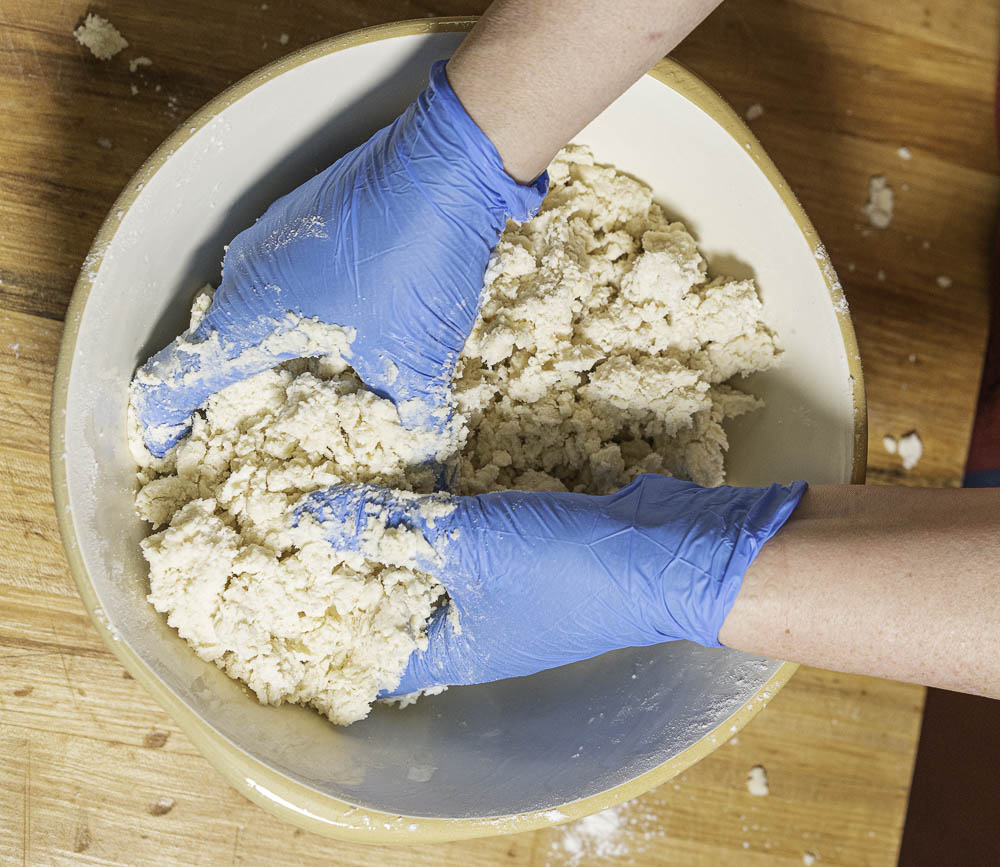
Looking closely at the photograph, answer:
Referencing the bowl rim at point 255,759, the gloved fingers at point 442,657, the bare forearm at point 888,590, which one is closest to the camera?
the bare forearm at point 888,590

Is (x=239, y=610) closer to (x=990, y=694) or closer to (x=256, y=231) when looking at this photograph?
(x=256, y=231)

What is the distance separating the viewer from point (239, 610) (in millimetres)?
813

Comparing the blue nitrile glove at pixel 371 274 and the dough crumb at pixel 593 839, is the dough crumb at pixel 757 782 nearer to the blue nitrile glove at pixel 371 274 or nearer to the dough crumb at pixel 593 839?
the dough crumb at pixel 593 839

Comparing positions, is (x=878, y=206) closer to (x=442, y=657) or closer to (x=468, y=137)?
(x=468, y=137)

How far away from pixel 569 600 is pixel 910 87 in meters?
0.96

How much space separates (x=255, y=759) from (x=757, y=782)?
2.45 feet

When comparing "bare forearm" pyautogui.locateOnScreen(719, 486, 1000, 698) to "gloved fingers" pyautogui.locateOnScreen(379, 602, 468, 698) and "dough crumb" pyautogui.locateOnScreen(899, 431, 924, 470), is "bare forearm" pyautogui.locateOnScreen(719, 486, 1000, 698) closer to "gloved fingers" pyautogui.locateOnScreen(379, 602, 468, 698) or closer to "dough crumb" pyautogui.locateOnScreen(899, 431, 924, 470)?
"gloved fingers" pyautogui.locateOnScreen(379, 602, 468, 698)

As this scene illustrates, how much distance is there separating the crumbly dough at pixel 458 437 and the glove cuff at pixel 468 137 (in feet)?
0.30

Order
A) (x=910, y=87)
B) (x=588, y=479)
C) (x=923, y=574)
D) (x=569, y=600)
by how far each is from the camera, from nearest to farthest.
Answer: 1. (x=923, y=574)
2. (x=569, y=600)
3. (x=588, y=479)
4. (x=910, y=87)

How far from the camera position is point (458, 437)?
2.91 feet

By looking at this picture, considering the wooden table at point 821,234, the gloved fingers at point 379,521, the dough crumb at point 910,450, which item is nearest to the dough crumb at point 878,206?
the wooden table at point 821,234

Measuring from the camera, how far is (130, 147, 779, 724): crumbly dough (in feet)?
2.67

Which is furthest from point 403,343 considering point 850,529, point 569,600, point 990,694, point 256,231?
point 990,694

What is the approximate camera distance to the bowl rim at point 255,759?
0.74 m
